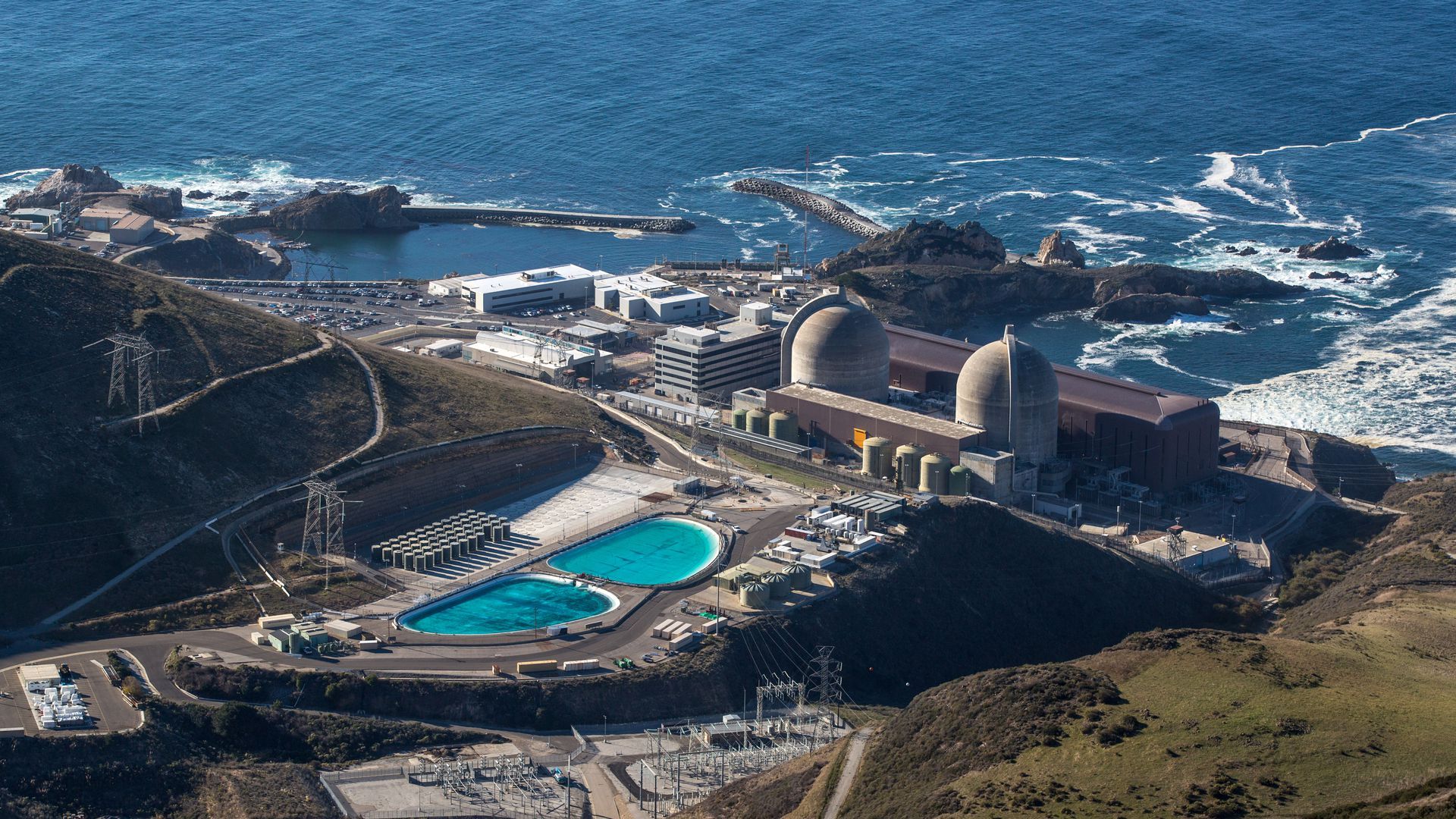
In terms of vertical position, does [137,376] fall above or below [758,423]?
above

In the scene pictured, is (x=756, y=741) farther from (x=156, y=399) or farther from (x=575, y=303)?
(x=575, y=303)

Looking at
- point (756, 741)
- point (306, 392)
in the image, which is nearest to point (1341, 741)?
point (756, 741)

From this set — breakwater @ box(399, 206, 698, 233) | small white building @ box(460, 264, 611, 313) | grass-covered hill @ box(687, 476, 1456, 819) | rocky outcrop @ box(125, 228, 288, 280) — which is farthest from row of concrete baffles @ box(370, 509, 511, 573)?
breakwater @ box(399, 206, 698, 233)

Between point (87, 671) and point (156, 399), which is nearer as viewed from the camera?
point (87, 671)

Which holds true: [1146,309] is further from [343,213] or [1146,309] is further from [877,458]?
[343,213]

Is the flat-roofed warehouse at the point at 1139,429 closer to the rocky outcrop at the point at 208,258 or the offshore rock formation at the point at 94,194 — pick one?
the rocky outcrop at the point at 208,258

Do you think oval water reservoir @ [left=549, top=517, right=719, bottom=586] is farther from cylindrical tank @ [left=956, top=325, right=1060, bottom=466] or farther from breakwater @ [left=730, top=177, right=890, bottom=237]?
breakwater @ [left=730, top=177, right=890, bottom=237]

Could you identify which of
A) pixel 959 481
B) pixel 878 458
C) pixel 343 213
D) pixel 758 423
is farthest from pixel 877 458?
pixel 343 213
